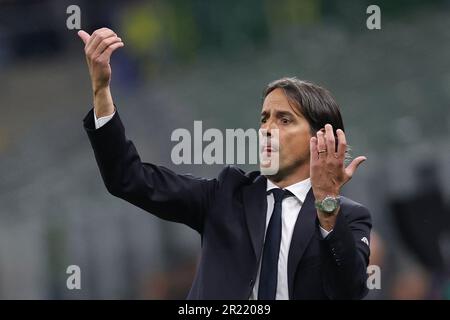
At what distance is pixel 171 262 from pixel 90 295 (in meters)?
0.53

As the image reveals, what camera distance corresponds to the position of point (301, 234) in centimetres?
283

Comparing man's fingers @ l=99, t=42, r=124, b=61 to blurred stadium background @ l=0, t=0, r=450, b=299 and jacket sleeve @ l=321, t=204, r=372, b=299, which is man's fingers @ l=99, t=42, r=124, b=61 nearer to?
jacket sleeve @ l=321, t=204, r=372, b=299

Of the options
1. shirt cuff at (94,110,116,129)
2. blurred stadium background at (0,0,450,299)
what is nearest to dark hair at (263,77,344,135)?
shirt cuff at (94,110,116,129)

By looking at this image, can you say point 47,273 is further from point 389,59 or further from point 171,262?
point 389,59

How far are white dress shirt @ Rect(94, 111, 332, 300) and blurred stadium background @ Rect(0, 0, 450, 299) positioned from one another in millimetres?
3253

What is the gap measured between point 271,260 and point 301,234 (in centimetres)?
10

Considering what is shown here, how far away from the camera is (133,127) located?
8.33 m

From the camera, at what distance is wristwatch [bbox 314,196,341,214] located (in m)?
2.70

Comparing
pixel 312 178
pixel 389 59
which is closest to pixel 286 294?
pixel 312 178

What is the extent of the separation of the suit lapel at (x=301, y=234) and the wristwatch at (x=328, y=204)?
0.41 feet

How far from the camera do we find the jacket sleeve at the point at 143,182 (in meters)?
2.84

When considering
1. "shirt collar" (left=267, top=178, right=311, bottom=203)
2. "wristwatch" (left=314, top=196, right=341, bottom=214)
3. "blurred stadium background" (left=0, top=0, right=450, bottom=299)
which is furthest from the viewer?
"blurred stadium background" (left=0, top=0, right=450, bottom=299)

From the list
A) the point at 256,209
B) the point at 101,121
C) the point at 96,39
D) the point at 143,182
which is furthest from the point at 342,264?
the point at 96,39

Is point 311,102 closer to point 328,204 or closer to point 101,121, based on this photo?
point 328,204
